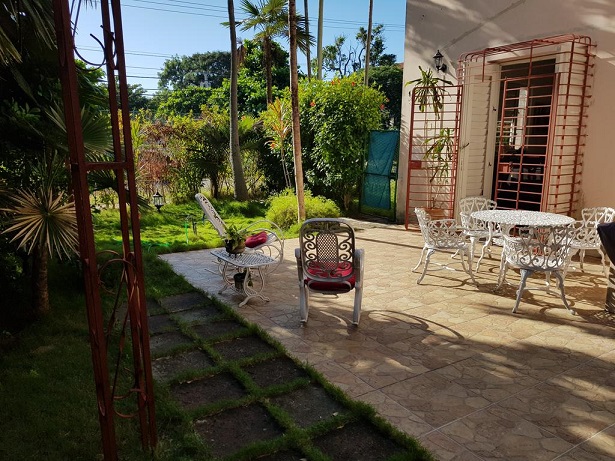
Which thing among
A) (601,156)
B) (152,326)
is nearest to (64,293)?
(152,326)

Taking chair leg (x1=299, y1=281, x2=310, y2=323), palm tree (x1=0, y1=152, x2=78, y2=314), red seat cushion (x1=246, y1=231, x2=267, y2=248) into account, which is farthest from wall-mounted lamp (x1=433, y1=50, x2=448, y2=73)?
palm tree (x1=0, y1=152, x2=78, y2=314)

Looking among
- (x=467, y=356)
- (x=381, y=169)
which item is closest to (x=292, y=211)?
(x=381, y=169)

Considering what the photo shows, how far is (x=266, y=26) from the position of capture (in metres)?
12.4

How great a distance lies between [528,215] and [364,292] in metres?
2.40

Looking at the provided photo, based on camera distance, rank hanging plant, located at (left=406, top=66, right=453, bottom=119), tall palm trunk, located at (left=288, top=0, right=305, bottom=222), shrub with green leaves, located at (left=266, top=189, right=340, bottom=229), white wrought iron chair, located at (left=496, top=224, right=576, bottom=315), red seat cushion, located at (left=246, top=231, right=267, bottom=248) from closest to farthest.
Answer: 1. white wrought iron chair, located at (left=496, top=224, right=576, bottom=315)
2. red seat cushion, located at (left=246, top=231, right=267, bottom=248)
3. tall palm trunk, located at (left=288, top=0, right=305, bottom=222)
4. hanging plant, located at (left=406, top=66, right=453, bottom=119)
5. shrub with green leaves, located at (left=266, top=189, right=340, bottom=229)

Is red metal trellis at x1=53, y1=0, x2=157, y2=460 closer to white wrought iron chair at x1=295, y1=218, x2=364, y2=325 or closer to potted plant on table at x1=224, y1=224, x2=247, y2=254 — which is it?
white wrought iron chair at x1=295, y1=218, x2=364, y2=325

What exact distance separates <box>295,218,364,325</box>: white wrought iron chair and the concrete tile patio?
0.37 metres

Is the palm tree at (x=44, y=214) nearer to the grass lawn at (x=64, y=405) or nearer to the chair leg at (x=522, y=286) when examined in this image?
the grass lawn at (x=64, y=405)

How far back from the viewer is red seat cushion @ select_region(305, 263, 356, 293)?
4438 mm

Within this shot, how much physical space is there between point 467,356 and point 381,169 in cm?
734

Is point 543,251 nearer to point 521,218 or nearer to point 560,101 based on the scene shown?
point 521,218

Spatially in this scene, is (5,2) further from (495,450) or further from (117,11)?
(495,450)

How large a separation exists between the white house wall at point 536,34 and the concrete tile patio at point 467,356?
1936 millimetres

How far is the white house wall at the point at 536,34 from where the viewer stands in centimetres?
698
